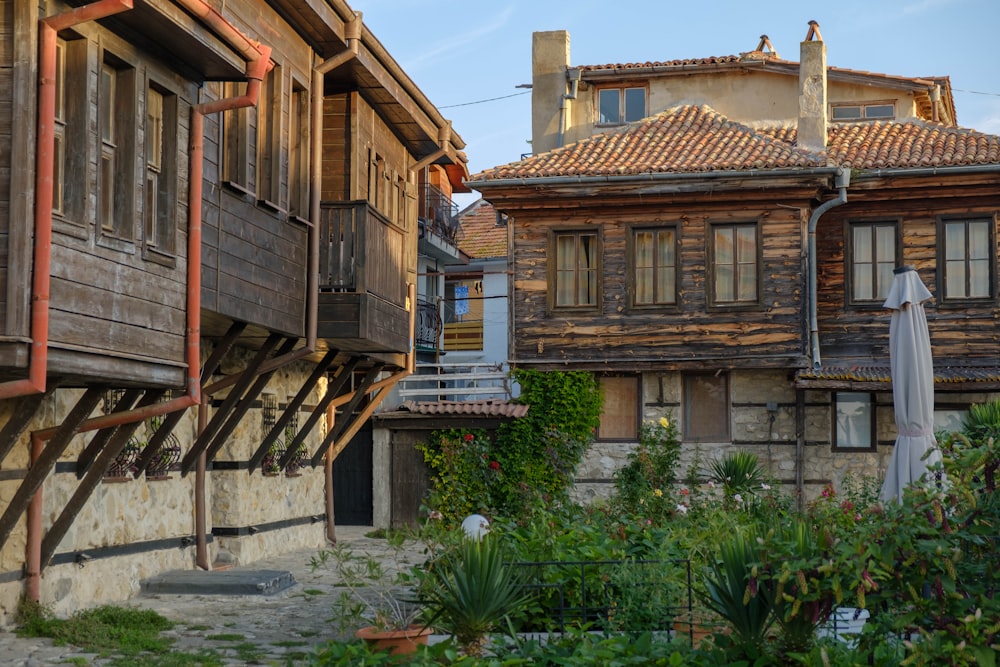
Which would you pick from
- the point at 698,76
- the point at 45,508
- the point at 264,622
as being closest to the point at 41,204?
the point at 45,508

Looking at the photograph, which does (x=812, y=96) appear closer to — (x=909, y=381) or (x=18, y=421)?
(x=909, y=381)

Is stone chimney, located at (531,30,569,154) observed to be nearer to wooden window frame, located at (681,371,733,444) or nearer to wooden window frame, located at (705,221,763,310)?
wooden window frame, located at (705,221,763,310)

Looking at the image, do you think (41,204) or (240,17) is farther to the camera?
(240,17)

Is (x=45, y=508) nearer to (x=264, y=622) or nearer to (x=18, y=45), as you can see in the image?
(x=264, y=622)

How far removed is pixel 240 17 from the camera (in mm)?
12289

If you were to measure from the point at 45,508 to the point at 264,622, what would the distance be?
2091mm

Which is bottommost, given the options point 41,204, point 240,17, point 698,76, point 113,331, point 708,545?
point 708,545

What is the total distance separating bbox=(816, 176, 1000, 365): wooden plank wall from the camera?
20.3 m

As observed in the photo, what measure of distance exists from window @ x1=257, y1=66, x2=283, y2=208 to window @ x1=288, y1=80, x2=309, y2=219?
1.41 feet

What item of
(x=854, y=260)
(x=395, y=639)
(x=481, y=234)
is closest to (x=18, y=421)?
(x=395, y=639)

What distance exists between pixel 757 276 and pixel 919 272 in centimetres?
252

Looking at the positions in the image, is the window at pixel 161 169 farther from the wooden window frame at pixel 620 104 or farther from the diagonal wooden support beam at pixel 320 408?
the wooden window frame at pixel 620 104

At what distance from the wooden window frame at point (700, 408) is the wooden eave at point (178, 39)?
11702mm

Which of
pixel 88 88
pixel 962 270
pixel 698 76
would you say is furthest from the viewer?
pixel 698 76
